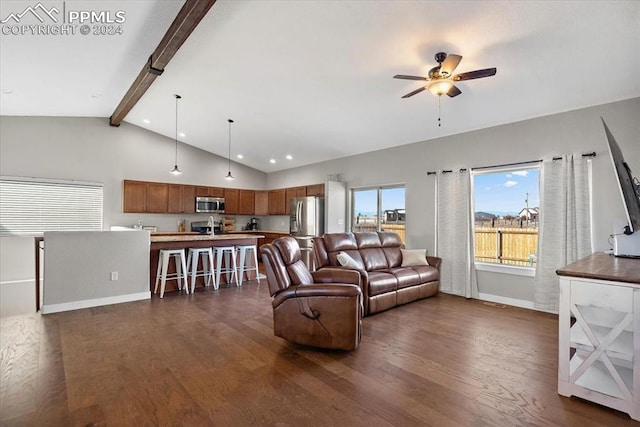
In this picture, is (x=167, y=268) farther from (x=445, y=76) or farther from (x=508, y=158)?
(x=508, y=158)

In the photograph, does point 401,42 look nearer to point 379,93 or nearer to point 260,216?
point 379,93

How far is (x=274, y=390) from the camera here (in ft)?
7.36

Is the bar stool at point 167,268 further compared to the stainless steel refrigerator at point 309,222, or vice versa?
the stainless steel refrigerator at point 309,222

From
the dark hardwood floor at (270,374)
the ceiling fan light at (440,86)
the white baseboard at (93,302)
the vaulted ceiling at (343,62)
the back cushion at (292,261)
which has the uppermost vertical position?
the vaulted ceiling at (343,62)

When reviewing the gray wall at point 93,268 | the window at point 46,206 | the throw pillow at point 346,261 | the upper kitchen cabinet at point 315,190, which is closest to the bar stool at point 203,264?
the gray wall at point 93,268

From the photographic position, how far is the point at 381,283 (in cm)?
416

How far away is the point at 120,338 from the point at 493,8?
4.70 m

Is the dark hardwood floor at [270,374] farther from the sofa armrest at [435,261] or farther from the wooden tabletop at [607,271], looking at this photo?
the sofa armrest at [435,261]

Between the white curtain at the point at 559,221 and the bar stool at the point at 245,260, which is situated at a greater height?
the white curtain at the point at 559,221

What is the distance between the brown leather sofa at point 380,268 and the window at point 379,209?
32.3 inches

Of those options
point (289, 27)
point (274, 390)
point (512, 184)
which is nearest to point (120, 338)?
point (274, 390)

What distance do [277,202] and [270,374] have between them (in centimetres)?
656

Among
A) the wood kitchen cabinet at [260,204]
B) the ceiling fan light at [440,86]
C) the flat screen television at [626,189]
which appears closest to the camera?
the flat screen television at [626,189]

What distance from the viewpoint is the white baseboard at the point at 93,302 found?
4051 millimetres
